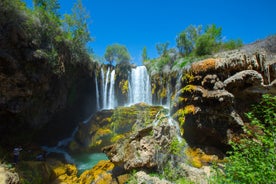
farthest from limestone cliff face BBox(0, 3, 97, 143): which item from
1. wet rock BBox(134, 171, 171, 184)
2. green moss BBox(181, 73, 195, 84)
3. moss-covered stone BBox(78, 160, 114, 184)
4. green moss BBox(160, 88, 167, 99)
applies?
green moss BBox(181, 73, 195, 84)

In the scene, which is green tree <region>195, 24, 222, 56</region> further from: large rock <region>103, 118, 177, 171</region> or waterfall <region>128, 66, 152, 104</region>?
large rock <region>103, 118, 177, 171</region>

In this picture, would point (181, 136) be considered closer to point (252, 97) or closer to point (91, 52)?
point (252, 97)

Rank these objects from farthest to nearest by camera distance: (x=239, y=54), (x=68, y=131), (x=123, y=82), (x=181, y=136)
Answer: (x=123, y=82) → (x=68, y=131) → (x=181, y=136) → (x=239, y=54)

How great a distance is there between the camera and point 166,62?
2478cm

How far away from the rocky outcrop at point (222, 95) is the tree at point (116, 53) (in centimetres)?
1861

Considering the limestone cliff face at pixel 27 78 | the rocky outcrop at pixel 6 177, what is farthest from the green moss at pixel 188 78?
the rocky outcrop at pixel 6 177

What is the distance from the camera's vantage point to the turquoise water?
12.7 metres

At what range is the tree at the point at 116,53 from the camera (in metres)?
30.2

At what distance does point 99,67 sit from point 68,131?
378 inches

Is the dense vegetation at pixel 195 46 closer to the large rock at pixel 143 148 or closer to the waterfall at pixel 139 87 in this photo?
the waterfall at pixel 139 87

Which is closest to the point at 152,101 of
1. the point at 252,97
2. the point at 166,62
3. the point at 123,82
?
the point at 123,82

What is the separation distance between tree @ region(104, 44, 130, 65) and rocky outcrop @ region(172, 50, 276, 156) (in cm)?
1861

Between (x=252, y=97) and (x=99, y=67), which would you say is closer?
(x=252, y=97)

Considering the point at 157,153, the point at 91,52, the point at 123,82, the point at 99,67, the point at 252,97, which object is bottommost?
the point at 157,153
